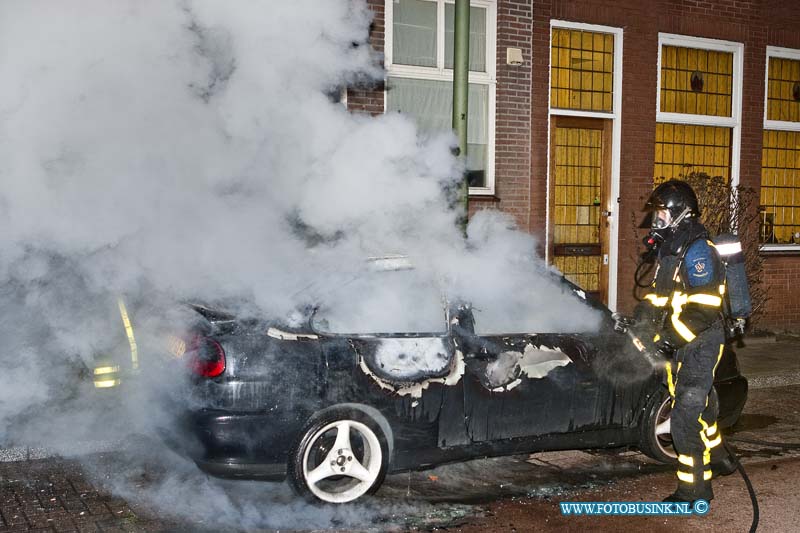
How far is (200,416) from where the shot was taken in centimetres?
472

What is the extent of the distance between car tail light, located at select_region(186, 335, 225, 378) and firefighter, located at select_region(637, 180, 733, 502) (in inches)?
102

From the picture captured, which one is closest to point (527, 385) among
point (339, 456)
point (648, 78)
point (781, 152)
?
point (339, 456)

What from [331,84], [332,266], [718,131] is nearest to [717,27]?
[718,131]

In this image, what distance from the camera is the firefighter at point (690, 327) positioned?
501cm

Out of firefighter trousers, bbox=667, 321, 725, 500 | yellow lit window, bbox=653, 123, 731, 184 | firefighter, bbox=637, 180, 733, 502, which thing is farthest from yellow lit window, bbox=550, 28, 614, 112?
firefighter trousers, bbox=667, 321, 725, 500

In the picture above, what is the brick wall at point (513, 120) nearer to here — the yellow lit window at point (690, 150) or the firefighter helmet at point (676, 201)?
the yellow lit window at point (690, 150)

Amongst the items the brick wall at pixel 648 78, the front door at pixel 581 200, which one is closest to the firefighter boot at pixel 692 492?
the brick wall at pixel 648 78

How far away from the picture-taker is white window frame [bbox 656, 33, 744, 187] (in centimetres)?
1171

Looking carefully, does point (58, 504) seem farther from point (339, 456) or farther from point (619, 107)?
point (619, 107)

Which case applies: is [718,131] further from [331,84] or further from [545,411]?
[545,411]

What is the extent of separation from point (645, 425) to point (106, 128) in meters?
4.32

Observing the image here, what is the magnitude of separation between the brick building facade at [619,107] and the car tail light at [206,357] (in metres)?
5.10

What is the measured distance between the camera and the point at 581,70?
36.3ft

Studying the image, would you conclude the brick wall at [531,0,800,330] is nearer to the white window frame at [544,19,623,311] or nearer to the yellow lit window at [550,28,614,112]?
the white window frame at [544,19,623,311]
